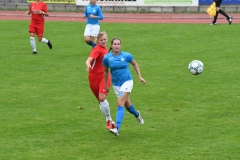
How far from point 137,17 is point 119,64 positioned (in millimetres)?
25427

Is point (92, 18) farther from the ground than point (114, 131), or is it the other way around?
point (92, 18)

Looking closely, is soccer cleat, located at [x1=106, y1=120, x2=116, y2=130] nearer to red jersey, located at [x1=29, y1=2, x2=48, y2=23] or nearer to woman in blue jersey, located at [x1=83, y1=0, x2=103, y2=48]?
woman in blue jersey, located at [x1=83, y1=0, x2=103, y2=48]

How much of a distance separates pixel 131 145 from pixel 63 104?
3959 mm

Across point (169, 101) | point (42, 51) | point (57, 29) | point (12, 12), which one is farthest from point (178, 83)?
point (12, 12)

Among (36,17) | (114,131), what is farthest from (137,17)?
(114,131)

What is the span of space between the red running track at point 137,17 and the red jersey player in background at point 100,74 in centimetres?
2208

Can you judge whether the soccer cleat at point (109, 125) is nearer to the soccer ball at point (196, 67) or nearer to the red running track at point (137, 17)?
the soccer ball at point (196, 67)

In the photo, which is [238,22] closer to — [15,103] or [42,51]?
[42,51]

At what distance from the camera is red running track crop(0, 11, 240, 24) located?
112 ft

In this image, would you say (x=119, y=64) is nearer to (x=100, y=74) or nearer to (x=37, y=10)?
(x=100, y=74)

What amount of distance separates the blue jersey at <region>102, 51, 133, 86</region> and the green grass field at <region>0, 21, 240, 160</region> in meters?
1.16

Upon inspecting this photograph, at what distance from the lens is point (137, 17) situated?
119 feet

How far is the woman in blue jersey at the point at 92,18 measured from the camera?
2142cm

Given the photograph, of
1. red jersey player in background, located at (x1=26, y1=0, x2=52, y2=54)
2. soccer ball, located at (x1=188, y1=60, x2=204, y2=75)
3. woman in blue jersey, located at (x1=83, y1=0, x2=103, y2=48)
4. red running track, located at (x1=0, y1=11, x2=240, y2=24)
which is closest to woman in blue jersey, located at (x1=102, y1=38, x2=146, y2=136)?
soccer ball, located at (x1=188, y1=60, x2=204, y2=75)
